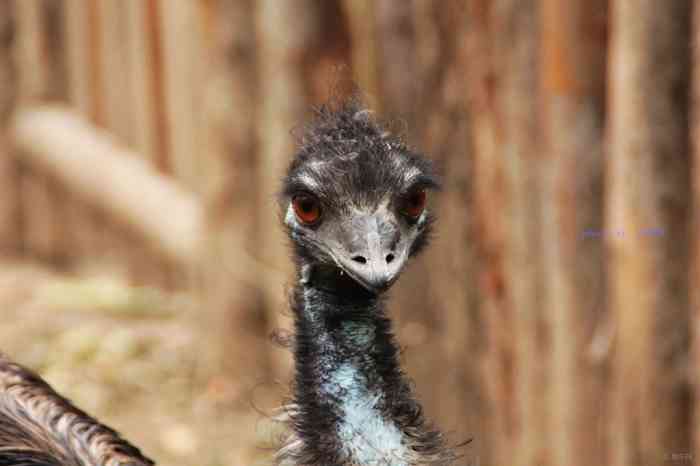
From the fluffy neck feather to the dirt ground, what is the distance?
259 cm

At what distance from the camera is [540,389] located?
4660mm

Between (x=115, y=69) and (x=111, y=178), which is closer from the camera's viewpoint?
(x=111, y=178)

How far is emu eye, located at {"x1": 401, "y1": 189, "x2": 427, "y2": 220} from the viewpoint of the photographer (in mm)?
2959

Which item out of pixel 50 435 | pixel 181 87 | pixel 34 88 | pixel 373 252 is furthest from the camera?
pixel 34 88

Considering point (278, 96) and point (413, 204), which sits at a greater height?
point (278, 96)

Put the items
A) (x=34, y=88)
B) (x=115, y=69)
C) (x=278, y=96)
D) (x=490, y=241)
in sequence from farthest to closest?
1. (x=34, y=88)
2. (x=115, y=69)
3. (x=278, y=96)
4. (x=490, y=241)

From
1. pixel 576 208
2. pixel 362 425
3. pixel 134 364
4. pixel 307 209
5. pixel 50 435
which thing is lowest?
pixel 362 425

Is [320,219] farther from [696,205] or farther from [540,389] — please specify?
[540,389]

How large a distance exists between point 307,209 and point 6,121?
6.34 meters

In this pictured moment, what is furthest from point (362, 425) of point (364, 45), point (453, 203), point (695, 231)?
point (364, 45)

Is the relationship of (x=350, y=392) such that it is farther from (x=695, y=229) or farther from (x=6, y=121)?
(x=6, y=121)

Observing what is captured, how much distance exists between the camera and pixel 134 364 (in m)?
7.05

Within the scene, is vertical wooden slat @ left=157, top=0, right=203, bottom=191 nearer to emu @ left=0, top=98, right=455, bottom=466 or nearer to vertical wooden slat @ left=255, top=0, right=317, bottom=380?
vertical wooden slat @ left=255, top=0, right=317, bottom=380

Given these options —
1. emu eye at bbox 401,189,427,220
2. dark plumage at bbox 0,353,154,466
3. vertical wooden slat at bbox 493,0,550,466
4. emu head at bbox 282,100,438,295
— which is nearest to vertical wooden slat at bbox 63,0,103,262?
vertical wooden slat at bbox 493,0,550,466
